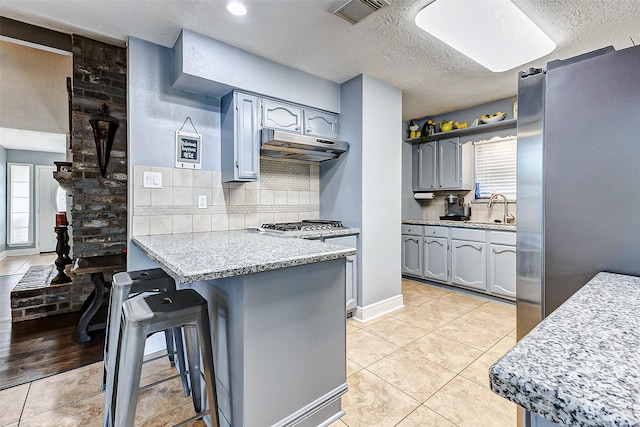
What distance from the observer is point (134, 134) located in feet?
7.33

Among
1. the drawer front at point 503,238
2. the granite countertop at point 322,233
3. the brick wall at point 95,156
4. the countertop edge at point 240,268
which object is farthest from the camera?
the drawer front at point 503,238

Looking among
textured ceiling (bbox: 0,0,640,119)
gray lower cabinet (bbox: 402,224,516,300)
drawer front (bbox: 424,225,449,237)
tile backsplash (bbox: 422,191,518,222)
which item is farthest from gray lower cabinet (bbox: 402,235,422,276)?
textured ceiling (bbox: 0,0,640,119)

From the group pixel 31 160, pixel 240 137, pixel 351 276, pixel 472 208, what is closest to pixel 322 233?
pixel 351 276

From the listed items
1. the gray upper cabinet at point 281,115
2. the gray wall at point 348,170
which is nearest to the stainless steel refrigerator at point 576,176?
the gray wall at point 348,170

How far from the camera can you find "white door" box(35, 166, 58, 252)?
6.73 metres

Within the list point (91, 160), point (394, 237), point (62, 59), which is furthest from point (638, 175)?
point (62, 59)

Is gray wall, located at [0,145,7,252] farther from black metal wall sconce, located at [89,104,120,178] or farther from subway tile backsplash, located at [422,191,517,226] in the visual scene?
subway tile backsplash, located at [422,191,517,226]

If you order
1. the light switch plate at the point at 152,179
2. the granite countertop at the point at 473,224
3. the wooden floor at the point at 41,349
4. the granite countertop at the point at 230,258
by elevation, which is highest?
the light switch plate at the point at 152,179

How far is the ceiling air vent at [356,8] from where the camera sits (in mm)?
1851

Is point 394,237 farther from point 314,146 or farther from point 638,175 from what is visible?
point 638,175

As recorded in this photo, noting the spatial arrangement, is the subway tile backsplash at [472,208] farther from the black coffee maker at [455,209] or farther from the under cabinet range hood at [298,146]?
the under cabinet range hood at [298,146]

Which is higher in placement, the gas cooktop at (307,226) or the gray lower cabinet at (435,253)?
the gas cooktop at (307,226)

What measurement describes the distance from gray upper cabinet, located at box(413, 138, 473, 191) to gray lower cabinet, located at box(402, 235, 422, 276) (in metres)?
0.79

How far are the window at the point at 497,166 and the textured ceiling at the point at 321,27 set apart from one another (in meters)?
1.19
